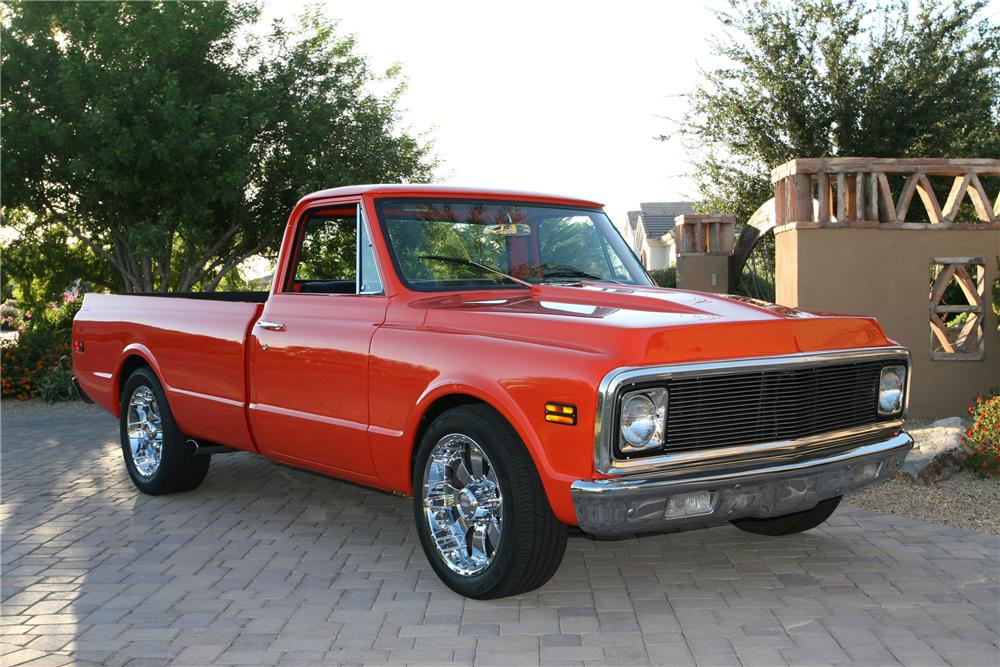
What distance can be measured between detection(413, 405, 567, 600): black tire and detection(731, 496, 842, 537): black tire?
5.59 feet

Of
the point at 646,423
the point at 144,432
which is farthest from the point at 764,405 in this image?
the point at 144,432

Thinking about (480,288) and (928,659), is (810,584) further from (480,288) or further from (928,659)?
(480,288)

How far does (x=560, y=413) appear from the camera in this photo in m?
4.12

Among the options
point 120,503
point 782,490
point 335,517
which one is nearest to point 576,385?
point 782,490

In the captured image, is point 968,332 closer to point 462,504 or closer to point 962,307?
point 962,307

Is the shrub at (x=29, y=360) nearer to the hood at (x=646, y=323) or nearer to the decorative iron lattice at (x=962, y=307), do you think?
the hood at (x=646, y=323)

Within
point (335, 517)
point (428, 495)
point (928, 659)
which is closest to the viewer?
point (928, 659)

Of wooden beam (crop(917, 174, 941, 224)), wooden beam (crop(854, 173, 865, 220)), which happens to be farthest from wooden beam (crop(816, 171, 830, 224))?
wooden beam (crop(917, 174, 941, 224))

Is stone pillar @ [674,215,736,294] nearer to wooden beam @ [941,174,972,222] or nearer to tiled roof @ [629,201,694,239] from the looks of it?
wooden beam @ [941,174,972,222]

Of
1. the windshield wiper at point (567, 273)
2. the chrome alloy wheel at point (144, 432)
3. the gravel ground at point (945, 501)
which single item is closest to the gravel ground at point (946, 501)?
the gravel ground at point (945, 501)

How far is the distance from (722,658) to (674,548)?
1704 mm

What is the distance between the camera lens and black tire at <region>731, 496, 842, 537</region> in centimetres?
573

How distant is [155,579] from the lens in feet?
17.0

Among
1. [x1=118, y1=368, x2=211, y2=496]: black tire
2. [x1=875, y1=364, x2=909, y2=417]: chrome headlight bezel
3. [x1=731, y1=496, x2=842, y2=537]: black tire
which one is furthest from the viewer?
[x1=118, y1=368, x2=211, y2=496]: black tire
